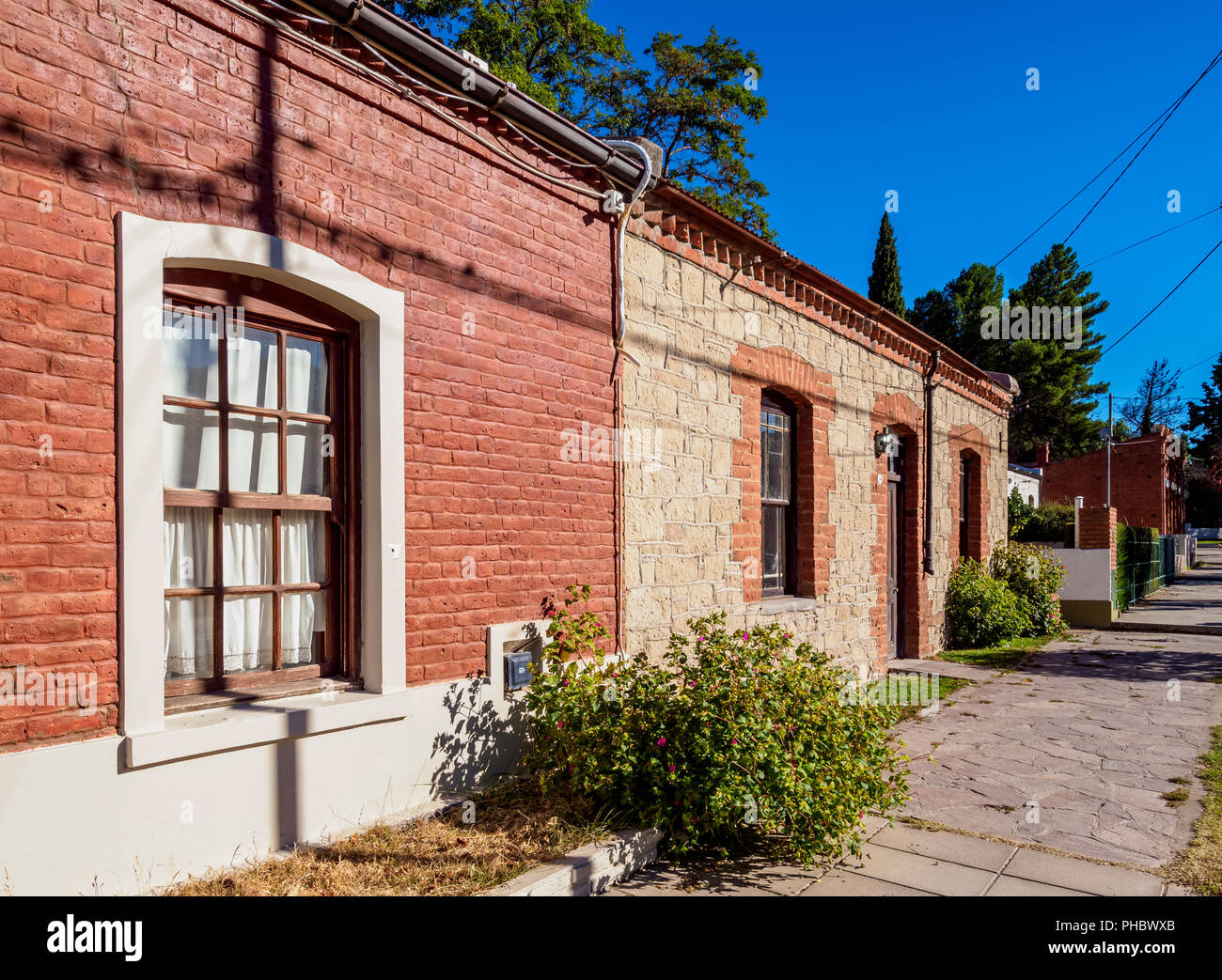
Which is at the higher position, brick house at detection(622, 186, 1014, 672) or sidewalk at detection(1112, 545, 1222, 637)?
brick house at detection(622, 186, 1014, 672)

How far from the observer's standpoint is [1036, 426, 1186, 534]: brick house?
34562mm

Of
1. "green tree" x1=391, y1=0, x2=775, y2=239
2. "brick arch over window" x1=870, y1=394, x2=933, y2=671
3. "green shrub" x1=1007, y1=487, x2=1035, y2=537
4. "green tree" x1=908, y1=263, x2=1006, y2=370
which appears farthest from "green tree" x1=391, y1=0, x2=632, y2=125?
"green tree" x1=908, y1=263, x2=1006, y2=370

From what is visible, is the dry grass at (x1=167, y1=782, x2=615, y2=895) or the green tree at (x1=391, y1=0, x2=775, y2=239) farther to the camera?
the green tree at (x1=391, y1=0, x2=775, y2=239)

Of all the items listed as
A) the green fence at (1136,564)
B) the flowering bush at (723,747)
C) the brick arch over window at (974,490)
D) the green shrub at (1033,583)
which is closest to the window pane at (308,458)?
the flowering bush at (723,747)

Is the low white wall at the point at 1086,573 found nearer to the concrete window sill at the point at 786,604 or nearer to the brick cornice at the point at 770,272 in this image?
the brick cornice at the point at 770,272

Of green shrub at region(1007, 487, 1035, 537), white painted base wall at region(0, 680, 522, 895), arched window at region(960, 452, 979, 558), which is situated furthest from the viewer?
green shrub at region(1007, 487, 1035, 537)

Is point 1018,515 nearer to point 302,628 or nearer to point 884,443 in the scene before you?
point 884,443

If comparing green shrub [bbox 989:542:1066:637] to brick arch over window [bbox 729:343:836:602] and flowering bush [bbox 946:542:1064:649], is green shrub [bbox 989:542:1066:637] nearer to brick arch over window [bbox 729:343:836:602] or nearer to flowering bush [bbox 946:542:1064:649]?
flowering bush [bbox 946:542:1064:649]

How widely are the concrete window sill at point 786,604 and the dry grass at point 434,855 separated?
10.6 feet

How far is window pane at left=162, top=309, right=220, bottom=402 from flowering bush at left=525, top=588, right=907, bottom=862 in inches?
95.5

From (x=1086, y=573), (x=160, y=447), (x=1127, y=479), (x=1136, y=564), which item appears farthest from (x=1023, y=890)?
(x=1127, y=479)

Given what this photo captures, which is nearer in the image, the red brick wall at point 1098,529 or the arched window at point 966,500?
the arched window at point 966,500

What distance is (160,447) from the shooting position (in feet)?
11.3

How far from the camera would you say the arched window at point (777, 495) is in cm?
785
